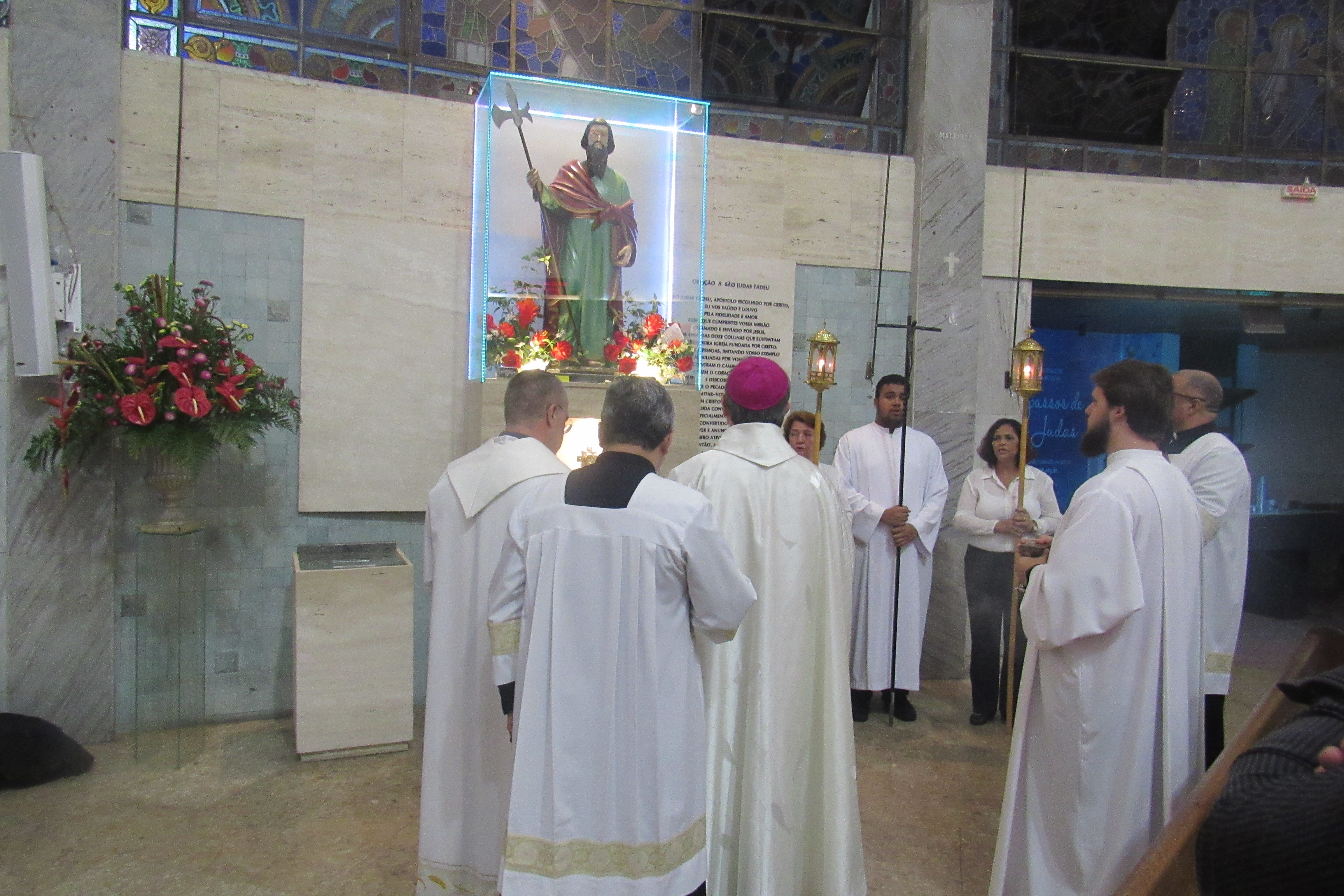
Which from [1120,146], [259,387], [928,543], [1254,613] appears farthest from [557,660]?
[1254,613]

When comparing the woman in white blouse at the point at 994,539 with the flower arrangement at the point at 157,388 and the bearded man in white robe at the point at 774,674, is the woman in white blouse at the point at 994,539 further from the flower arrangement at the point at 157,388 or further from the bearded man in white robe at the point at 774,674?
the flower arrangement at the point at 157,388

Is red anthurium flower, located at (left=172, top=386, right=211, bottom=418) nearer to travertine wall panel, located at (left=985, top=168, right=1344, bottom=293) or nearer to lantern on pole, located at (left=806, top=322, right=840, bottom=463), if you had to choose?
lantern on pole, located at (left=806, top=322, right=840, bottom=463)

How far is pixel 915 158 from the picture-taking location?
22.9 ft

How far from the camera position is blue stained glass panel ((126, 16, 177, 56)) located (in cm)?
562

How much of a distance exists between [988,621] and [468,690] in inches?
138

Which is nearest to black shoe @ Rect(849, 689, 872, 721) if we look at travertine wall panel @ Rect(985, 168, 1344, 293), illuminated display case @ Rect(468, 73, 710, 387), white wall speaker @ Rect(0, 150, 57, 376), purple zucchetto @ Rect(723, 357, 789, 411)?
illuminated display case @ Rect(468, 73, 710, 387)

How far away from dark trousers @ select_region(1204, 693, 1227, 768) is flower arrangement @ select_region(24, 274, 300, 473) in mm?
4630

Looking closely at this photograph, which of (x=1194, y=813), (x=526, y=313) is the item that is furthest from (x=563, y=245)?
(x=1194, y=813)

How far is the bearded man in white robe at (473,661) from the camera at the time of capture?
354 cm

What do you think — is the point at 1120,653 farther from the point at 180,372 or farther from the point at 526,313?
the point at 180,372

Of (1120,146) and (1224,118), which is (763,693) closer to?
(1120,146)

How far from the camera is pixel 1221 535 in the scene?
173 inches

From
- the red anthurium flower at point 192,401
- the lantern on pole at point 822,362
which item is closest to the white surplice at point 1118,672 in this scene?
the lantern on pole at point 822,362

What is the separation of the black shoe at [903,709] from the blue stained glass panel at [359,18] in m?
5.32
